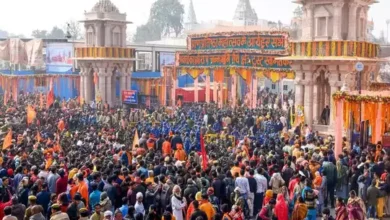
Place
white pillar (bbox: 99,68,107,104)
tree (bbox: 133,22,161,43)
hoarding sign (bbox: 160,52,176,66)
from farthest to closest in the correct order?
tree (bbox: 133,22,161,43) → hoarding sign (bbox: 160,52,176,66) → white pillar (bbox: 99,68,107,104)

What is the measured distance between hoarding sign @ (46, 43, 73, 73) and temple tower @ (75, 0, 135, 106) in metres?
7.24

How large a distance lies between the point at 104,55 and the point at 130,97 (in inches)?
192

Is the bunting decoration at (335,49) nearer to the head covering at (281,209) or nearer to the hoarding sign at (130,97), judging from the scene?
the hoarding sign at (130,97)

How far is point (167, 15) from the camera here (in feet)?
315

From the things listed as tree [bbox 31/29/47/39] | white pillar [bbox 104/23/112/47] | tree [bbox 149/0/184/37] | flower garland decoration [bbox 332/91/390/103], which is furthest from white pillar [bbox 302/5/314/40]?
tree [bbox 31/29/47/39]

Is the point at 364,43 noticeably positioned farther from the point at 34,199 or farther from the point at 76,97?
the point at 76,97

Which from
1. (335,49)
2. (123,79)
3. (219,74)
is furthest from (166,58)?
(335,49)

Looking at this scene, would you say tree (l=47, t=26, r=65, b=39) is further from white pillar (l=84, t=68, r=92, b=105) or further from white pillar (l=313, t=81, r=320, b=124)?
white pillar (l=313, t=81, r=320, b=124)

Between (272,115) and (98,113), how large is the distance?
854 centimetres

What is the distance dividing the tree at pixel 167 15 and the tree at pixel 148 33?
78cm

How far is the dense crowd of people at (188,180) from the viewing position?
10562mm

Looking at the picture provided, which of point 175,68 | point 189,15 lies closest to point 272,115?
point 175,68

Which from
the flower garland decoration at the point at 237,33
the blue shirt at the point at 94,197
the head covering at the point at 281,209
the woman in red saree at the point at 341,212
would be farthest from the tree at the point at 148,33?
the woman in red saree at the point at 341,212

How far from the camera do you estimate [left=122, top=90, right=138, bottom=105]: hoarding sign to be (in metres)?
32.4
